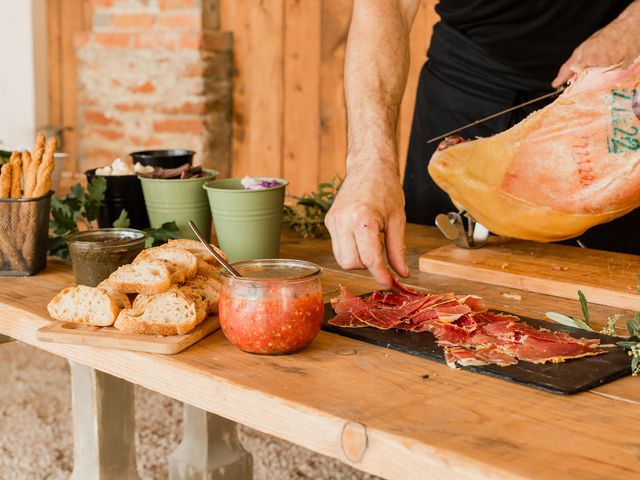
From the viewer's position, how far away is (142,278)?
119 cm

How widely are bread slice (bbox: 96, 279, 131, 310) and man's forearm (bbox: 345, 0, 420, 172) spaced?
44 centimetres

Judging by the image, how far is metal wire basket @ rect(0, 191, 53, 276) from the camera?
4.75 feet

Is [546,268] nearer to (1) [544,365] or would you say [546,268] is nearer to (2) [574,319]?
(2) [574,319]

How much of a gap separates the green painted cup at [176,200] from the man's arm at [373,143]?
29 cm

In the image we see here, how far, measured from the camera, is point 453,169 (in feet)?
5.24

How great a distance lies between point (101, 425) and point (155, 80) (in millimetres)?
2553

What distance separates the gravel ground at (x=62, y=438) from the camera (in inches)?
93.4

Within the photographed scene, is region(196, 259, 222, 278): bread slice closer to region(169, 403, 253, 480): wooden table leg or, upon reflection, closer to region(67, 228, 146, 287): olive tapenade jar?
region(67, 228, 146, 287): olive tapenade jar

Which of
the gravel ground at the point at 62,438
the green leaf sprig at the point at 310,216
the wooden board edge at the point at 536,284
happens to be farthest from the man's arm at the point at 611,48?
the gravel ground at the point at 62,438

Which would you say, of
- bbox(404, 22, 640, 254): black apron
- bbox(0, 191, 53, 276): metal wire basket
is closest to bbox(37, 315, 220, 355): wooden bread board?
bbox(0, 191, 53, 276): metal wire basket

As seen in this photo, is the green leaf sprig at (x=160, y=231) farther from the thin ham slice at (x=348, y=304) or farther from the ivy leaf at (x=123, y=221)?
the thin ham slice at (x=348, y=304)

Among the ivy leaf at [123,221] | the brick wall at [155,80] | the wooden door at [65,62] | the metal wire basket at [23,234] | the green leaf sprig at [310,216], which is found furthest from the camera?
the wooden door at [65,62]

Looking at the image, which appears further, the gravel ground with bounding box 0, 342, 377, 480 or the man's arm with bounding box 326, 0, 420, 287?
the gravel ground with bounding box 0, 342, 377, 480

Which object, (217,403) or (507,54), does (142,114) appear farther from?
(217,403)
